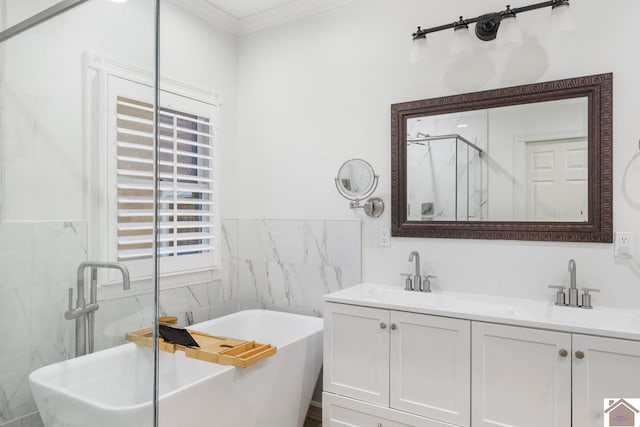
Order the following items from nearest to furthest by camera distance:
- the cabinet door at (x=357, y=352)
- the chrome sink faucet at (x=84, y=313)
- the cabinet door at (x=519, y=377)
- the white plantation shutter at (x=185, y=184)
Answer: the chrome sink faucet at (x=84, y=313) < the cabinet door at (x=519, y=377) < the cabinet door at (x=357, y=352) < the white plantation shutter at (x=185, y=184)

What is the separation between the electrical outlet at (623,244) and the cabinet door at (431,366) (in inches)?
31.5

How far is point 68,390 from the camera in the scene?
1.13 metres

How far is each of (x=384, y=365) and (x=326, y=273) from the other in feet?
2.85

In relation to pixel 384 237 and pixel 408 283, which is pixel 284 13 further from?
pixel 408 283

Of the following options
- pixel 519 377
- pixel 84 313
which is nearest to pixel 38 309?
pixel 84 313

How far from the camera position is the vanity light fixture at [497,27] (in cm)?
197

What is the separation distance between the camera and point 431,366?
1.95 m

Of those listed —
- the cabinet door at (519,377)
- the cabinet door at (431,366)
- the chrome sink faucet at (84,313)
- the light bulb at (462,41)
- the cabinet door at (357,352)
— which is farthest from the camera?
the light bulb at (462,41)

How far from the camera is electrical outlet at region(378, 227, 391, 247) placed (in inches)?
102

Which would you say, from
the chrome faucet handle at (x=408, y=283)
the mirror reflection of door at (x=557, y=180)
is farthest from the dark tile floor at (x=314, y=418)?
the mirror reflection of door at (x=557, y=180)

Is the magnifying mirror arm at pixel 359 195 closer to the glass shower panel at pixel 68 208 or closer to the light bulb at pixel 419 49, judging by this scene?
the light bulb at pixel 419 49

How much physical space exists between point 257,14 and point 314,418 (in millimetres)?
2881

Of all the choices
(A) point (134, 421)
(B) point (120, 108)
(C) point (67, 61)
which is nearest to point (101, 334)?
(A) point (134, 421)

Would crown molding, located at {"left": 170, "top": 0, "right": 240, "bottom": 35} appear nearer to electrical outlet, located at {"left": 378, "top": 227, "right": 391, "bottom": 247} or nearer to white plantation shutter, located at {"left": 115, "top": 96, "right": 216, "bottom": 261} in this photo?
white plantation shutter, located at {"left": 115, "top": 96, "right": 216, "bottom": 261}
